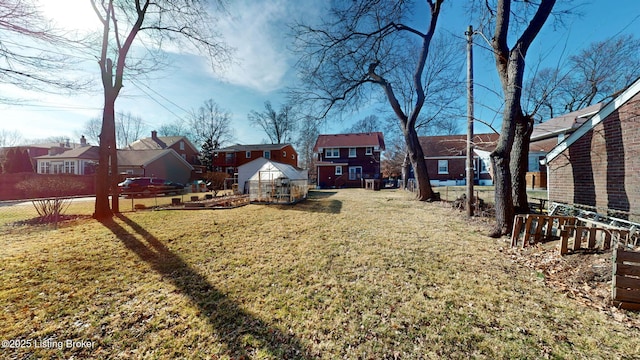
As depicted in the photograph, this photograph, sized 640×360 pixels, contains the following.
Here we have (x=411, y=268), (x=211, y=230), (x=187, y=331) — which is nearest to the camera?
(x=187, y=331)

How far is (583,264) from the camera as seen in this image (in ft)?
12.3

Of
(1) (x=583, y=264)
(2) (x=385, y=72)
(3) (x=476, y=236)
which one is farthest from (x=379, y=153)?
(1) (x=583, y=264)

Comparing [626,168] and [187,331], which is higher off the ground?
[626,168]

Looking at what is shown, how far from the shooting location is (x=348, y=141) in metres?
31.5

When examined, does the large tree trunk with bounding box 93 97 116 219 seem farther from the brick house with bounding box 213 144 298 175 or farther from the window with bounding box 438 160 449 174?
the window with bounding box 438 160 449 174

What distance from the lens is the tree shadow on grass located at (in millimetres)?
2473

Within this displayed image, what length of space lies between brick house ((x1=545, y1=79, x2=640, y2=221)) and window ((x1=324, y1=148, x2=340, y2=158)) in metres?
24.8

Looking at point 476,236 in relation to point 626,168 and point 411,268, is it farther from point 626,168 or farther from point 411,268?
point 626,168

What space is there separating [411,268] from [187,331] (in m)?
3.90

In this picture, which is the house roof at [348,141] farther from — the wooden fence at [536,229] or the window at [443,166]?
the wooden fence at [536,229]

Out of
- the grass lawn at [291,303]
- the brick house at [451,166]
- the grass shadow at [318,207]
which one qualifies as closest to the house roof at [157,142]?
the grass shadow at [318,207]

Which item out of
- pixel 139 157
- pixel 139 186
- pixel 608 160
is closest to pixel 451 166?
pixel 608 160

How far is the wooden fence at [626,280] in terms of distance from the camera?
2.89 metres

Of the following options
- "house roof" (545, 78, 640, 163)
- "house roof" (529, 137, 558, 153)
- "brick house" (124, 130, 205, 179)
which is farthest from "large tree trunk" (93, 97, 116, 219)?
"house roof" (529, 137, 558, 153)
